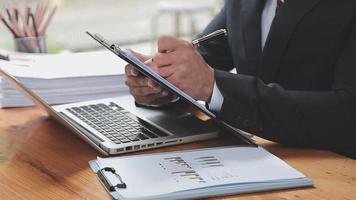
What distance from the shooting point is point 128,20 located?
229 inches

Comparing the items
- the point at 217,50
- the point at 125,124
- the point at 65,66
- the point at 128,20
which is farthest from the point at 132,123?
the point at 128,20

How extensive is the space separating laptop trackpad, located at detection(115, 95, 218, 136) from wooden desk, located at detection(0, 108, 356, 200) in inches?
1.6

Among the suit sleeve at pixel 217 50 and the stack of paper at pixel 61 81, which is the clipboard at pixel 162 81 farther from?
the suit sleeve at pixel 217 50

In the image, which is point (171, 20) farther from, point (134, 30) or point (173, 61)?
point (173, 61)

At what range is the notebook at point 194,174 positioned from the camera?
2.54 ft

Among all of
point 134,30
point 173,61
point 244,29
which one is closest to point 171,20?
point 134,30


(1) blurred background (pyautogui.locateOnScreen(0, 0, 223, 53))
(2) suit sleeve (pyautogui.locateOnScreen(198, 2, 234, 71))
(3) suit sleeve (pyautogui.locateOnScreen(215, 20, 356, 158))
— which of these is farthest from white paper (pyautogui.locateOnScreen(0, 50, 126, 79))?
(1) blurred background (pyautogui.locateOnScreen(0, 0, 223, 53))

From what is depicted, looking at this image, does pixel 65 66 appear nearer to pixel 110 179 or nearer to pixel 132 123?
pixel 132 123

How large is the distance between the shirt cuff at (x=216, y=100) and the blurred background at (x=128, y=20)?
12.2 feet

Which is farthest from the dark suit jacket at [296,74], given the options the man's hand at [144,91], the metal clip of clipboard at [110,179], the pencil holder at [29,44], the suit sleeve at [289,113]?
the pencil holder at [29,44]

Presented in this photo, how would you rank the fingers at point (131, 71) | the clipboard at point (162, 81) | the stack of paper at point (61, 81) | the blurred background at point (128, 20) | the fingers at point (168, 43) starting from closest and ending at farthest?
the clipboard at point (162, 81)
the fingers at point (168, 43)
the fingers at point (131, 71)
the stack of paper at point (61, 81)
the blurred background at point (128, 20)

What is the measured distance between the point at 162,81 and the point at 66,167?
22cm

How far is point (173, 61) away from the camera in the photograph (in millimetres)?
1026

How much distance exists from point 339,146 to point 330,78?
0.23 meters
